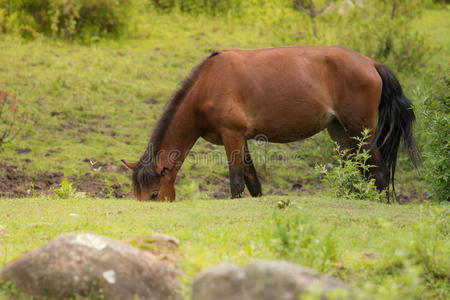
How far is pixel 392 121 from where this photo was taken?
8.50 meters

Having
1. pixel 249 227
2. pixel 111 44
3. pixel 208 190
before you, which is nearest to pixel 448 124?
pixel 249 227

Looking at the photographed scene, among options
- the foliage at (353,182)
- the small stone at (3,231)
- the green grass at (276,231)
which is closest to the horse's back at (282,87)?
the foliage at (353,182)

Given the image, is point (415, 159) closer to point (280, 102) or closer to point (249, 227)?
point (280, 102)

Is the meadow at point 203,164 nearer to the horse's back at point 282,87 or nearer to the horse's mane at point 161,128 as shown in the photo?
the horse's mane at point 161,128

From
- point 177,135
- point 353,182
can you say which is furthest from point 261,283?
point 177,135

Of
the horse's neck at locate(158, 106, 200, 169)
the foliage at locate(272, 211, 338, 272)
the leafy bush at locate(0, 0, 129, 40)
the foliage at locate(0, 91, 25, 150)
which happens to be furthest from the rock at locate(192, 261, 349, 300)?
the leafy bush at locate(0, 0, 129, 40)

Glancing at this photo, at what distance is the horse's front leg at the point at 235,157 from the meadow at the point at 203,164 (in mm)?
771

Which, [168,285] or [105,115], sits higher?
[168,285]

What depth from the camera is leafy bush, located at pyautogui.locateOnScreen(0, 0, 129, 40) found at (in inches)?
613

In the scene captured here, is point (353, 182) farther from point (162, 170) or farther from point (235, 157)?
point (162, 170)

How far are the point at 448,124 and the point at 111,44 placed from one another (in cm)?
1076

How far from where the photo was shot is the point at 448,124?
281 inches

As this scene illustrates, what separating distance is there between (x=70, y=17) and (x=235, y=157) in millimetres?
9477

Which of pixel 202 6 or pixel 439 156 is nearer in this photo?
pixel 439 156
